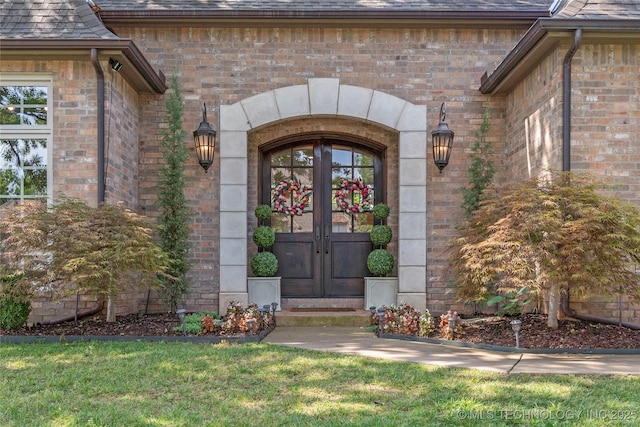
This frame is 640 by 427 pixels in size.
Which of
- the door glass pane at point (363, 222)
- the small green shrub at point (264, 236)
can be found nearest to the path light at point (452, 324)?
the door glass pane at point (363, 222)

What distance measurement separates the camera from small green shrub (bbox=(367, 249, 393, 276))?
718 cm

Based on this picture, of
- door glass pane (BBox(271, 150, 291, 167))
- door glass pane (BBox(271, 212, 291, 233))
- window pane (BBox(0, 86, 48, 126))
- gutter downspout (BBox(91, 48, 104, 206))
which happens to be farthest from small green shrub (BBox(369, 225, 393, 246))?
window pane (BBox(0, 86, 48, 126))

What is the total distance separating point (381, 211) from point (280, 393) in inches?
167

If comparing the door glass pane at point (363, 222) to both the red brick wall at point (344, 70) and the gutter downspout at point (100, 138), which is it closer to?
the red brick wall at point (344, 70)

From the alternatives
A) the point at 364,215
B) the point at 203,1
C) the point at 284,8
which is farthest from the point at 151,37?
the point at 364,215

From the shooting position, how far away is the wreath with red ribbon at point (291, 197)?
25.2 feet

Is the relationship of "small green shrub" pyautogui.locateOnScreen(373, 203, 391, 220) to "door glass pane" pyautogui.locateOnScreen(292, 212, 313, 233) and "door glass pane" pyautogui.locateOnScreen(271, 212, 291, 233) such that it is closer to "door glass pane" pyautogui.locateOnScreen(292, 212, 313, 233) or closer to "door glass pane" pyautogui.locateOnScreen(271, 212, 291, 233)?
"door glass pane" pyautogui.locateOnScreen(292, 212, 313, 233)

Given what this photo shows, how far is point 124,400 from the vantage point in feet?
11.0

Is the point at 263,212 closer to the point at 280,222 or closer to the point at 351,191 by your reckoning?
the point at 280,222

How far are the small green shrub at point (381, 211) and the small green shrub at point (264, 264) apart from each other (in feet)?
5.39

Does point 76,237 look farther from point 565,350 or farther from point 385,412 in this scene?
point 565,350

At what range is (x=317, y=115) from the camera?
23.7ft

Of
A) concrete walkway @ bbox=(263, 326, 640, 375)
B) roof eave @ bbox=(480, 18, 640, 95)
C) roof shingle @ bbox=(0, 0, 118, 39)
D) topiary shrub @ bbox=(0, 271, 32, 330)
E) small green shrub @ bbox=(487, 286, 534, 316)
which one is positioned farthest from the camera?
roof shingle @ bbox=(0, 0, 118, 39)

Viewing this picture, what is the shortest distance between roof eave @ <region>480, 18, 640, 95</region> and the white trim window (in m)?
5.79
